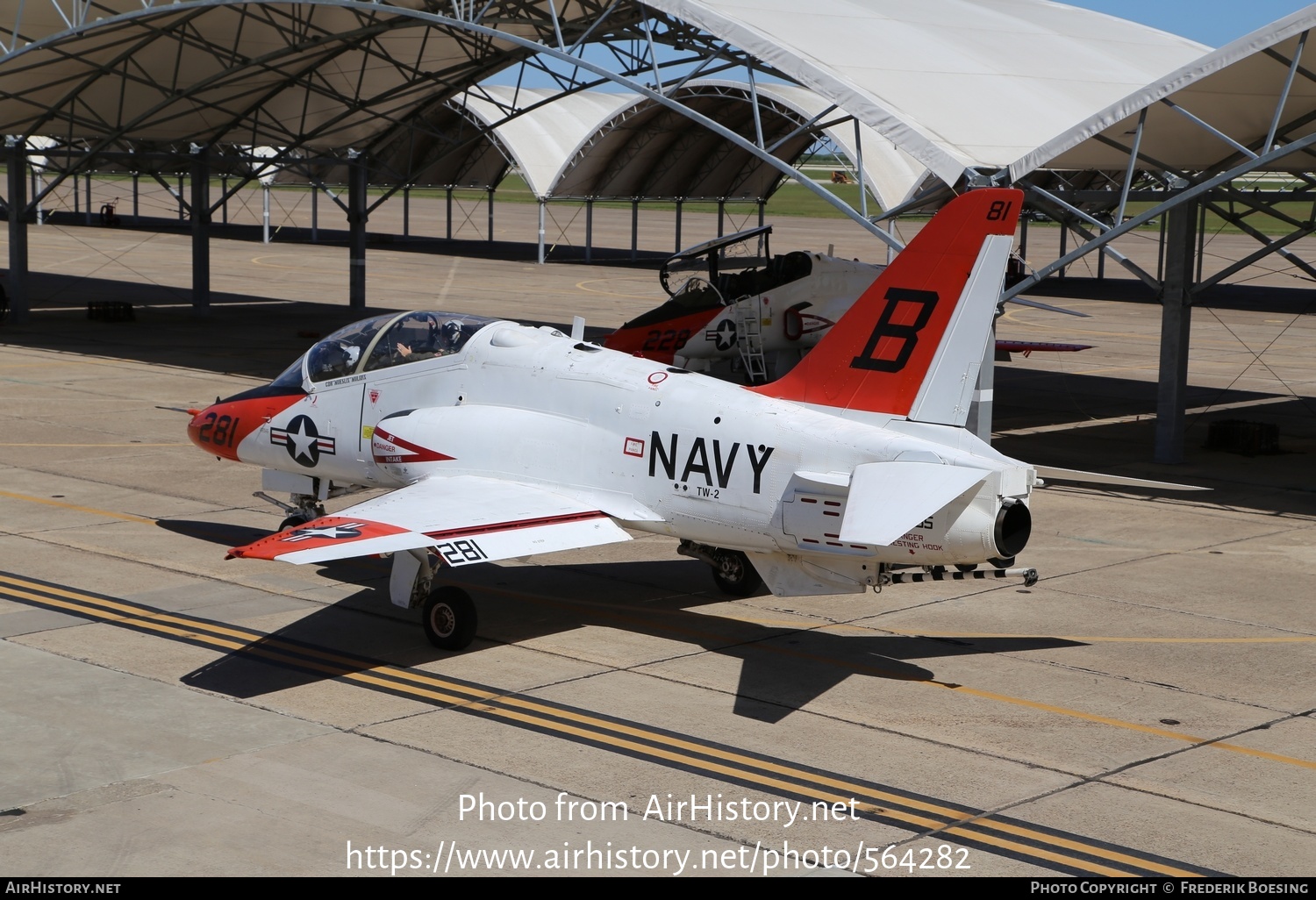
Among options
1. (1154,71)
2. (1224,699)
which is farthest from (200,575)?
(1154,71)

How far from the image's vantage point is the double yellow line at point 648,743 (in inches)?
381

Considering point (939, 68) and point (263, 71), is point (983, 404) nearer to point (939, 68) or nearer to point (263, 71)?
point (939, 68)

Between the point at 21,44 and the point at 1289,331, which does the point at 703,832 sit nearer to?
the point at 21,44

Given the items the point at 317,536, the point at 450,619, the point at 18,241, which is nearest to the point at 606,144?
the point at 18,241

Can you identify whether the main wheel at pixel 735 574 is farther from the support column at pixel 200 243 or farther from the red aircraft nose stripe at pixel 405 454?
the support column at pixel 200 243

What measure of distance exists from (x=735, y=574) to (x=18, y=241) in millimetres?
33130

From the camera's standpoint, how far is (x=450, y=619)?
14000 mm

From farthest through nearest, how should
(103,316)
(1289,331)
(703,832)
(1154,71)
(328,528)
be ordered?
(1289,331) < (103,316) < (1154,71) < (328,528) < (703,832)

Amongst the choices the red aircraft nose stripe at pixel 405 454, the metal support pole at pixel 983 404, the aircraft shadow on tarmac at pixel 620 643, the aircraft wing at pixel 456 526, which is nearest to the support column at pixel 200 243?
the metal support pole at pixel 983 404

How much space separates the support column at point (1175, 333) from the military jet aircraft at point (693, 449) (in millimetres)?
11968

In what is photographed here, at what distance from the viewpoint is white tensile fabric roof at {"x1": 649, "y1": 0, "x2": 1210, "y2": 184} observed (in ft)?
74.2

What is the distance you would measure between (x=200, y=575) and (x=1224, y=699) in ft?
36.0

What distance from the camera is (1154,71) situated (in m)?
30.9
